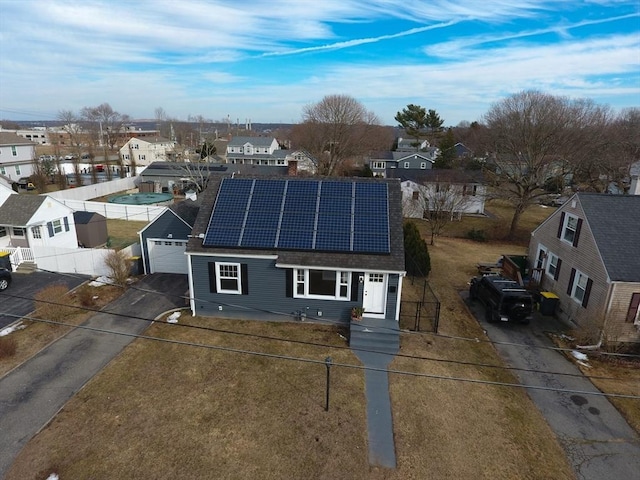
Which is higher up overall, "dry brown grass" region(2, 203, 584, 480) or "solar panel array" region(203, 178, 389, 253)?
"solar panel array" region(203, 178, 389, 253)

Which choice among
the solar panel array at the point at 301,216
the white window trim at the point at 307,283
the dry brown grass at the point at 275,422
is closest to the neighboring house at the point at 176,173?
the solar panel array at the point at 301,216

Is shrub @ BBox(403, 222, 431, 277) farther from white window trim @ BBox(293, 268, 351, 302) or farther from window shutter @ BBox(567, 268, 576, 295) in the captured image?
white window trim @ BBox(293, 268, 351, 302)

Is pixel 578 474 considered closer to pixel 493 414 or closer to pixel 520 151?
pixel 493 414

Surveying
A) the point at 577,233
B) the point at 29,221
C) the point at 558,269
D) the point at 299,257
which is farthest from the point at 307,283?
the point at 29,221

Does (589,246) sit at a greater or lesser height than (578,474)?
greater

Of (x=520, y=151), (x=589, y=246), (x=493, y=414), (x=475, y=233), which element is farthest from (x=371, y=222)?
(x=520, y=151)

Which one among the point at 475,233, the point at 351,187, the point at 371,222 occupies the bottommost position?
the point at 475,233

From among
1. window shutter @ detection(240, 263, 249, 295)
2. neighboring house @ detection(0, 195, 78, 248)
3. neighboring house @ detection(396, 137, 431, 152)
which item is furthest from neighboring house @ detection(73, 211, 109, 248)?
neighboring house @ detection(396, 137, 431, 152)

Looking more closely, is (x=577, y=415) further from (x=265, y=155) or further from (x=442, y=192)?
(x=265, y=155)
